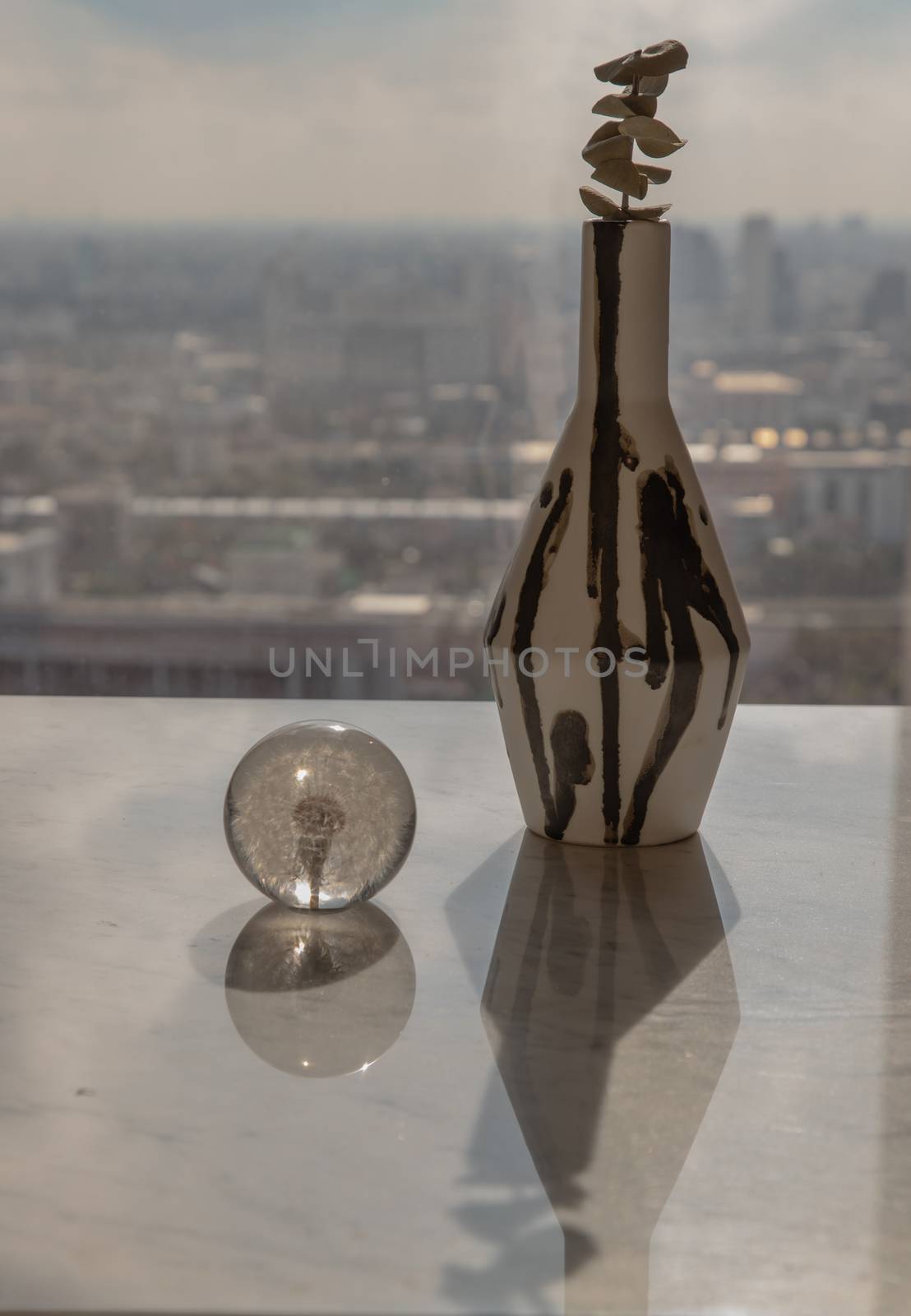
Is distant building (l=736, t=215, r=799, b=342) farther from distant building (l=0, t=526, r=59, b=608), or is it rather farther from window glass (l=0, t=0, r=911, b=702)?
distant building (l=0, t=526, r=59, b=608)

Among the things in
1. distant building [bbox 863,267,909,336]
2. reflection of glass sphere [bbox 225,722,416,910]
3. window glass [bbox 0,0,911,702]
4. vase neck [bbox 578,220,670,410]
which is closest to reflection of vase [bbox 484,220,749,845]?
vase neck [bbox 578,220,670,410]

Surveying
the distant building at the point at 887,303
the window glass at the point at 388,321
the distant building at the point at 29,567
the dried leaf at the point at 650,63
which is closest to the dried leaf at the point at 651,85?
the dried leaf at the point at 650,63

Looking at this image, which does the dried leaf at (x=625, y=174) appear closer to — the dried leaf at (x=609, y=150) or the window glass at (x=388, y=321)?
the dried leaf at (x=609, y=150)

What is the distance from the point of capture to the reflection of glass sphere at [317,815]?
61 centimetres

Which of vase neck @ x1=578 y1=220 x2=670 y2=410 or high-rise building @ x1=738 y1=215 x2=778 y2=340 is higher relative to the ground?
vase neck @ x1=578 y1=220 x2=670 y2=410

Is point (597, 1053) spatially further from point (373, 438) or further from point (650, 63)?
point (373, 438)

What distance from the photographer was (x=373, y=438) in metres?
2.25

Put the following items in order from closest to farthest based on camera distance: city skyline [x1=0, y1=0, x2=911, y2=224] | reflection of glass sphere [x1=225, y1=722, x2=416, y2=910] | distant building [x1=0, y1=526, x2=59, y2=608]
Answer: reflection of glass sphere [x1=225, y1=722, x2=416, y2=910] < city skyline [x1=0, y1=0, x2=911, y2=224] < distant building [x1=0, y1=526, x2=59, y2=608]

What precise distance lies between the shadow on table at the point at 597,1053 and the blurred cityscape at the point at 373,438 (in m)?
1.55

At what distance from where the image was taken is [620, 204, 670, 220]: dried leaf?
697 millimetres

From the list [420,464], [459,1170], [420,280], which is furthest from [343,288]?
[459,1170]

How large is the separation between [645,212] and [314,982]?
0.41 m

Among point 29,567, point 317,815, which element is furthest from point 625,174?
point 29,567

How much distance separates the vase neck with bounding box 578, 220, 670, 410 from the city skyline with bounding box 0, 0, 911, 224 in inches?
61.4
